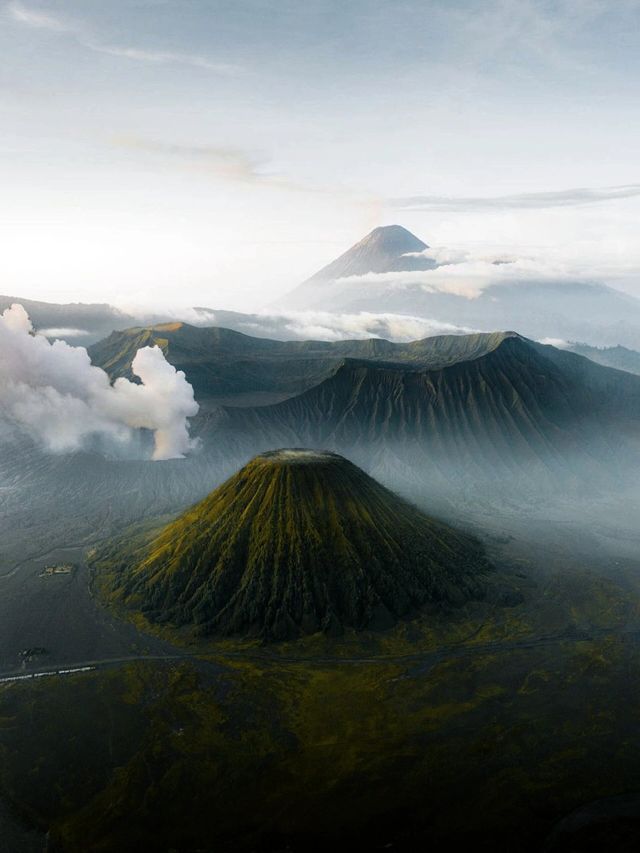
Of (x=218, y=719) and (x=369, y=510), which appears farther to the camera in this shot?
(x=369, y=510)

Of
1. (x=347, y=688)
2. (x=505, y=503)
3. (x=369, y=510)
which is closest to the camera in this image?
(x=347, y=688)

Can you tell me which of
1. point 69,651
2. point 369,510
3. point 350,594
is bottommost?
point 69,651

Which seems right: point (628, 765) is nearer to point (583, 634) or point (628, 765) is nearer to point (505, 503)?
point (583, 634)

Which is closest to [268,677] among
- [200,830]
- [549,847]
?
[200,830]

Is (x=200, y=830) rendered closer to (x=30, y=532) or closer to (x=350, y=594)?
(x=350, y=594)

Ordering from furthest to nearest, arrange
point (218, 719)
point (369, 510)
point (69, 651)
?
point (369, 510) < point (69, 651) < point (218, 719)

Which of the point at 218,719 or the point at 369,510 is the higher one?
the point at 369,510
